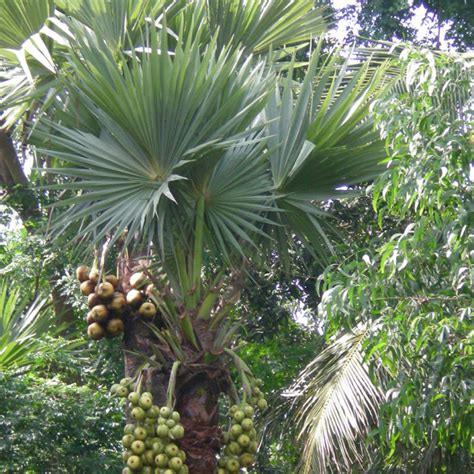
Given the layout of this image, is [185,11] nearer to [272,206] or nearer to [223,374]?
[272,206]

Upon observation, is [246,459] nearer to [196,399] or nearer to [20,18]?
[196,399]

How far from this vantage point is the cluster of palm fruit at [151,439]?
19.6ft

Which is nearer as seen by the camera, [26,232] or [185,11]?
[185,11]

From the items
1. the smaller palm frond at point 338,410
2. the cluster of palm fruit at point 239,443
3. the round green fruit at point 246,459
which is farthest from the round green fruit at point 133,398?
the smaller palm frond at point 338,410

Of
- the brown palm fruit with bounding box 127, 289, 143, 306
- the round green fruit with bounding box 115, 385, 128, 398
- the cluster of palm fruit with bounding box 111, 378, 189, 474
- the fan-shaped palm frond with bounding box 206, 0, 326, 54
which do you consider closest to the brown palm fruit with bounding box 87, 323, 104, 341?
the brown palm fruit with bounding box 127, 289, 143, 306

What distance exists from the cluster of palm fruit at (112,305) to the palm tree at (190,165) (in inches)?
4.0

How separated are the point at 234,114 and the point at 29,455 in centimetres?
308

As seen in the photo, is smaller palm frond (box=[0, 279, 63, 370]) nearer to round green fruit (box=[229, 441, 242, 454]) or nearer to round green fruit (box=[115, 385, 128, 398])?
round green fruit (box=[115, 385, 128, 398])

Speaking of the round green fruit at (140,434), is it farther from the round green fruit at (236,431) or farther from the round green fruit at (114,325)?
the round green fruit at (114,325)

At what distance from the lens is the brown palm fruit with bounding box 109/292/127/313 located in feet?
22.2

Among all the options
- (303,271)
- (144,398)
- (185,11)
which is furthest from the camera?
(303,271)

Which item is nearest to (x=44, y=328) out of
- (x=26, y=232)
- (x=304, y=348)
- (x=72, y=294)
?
(x=72, y=294)

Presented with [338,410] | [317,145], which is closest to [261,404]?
[338,410]

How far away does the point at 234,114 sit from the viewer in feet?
21.7
